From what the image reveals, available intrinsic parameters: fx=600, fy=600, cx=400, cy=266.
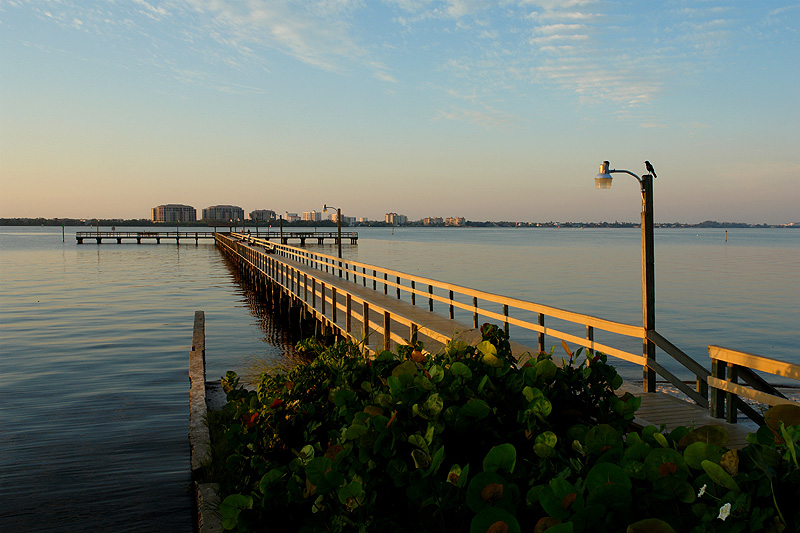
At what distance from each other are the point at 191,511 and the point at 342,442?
537 centimetres

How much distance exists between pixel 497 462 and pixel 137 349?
1762 cm

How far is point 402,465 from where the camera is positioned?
8.05 ft

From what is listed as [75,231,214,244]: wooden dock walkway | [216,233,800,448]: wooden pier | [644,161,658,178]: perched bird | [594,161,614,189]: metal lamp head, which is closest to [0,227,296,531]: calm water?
[216,233,800,448]: wooden pier

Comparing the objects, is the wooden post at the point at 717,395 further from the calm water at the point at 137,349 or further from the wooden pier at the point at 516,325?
the calm water at the point at 137,349

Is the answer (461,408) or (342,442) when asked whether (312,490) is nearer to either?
(342,442)

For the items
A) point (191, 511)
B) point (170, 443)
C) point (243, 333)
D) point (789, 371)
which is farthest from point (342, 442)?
point (243, 333)

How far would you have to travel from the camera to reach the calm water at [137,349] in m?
7.71

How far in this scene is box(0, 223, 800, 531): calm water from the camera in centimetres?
771

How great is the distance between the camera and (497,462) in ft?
7.11

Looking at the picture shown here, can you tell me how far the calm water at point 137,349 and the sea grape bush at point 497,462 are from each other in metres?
4.77

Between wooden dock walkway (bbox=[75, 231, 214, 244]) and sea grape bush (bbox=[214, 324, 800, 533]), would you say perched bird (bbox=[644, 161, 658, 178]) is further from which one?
wooden dock walkway (bbox=[75, 231, 214, 244])

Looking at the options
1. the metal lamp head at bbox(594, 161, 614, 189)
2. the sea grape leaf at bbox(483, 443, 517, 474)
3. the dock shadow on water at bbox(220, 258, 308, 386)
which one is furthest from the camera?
the dock shadow on water at bbox(220, 258, 308, 386)

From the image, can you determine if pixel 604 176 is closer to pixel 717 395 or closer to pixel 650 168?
pixel 650 168

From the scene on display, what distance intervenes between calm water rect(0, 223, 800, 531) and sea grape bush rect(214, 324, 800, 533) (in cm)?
477
